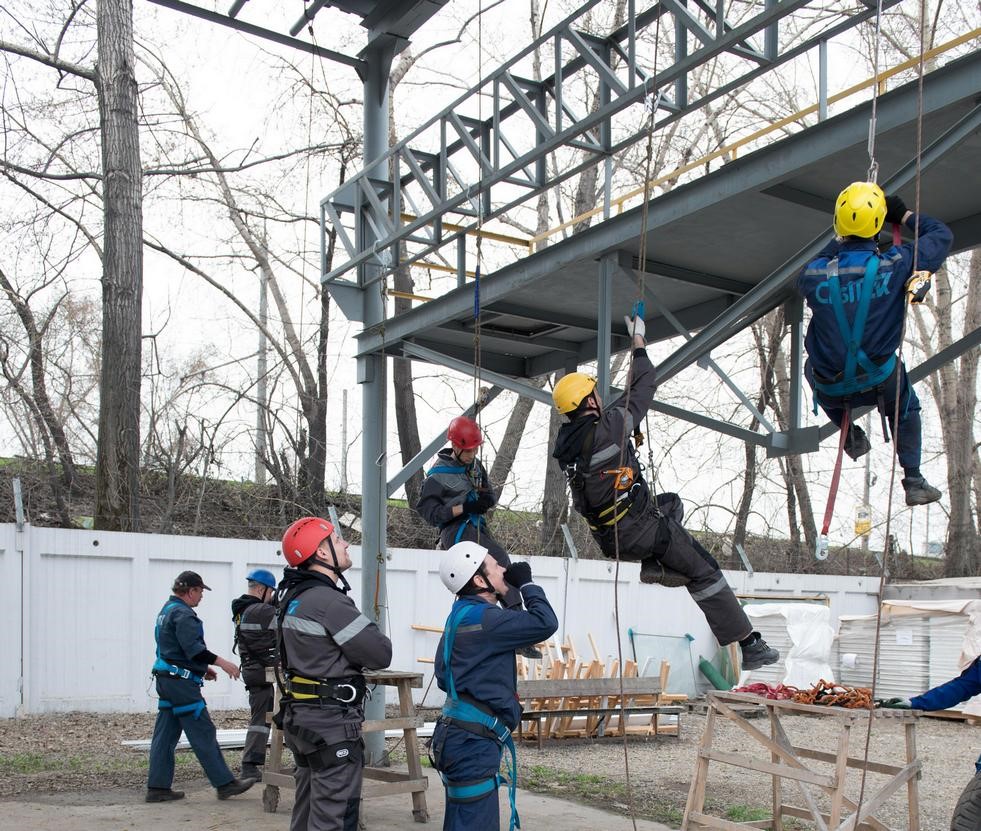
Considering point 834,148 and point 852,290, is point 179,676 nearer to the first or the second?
point 852,290

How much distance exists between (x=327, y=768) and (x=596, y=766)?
6.92 meters

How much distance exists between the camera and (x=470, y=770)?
5.93 metres

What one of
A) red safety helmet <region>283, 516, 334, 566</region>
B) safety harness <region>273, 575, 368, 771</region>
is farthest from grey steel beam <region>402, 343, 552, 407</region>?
safety harness <region>273, 575, 368, 771</region>

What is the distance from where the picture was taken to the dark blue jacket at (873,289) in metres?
5.71

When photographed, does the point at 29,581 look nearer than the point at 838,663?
Yes

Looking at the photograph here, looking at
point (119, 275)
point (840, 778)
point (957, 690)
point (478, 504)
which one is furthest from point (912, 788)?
point (119, 275)

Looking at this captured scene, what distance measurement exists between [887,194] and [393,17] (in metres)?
6.69

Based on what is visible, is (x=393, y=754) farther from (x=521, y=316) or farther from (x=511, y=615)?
(x=511, y=615)

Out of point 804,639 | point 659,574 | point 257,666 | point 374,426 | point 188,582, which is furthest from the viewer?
point 804,639

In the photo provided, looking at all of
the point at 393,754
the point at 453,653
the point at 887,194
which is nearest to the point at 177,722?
the point at 393,754

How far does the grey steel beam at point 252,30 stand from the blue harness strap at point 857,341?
708 centimetres

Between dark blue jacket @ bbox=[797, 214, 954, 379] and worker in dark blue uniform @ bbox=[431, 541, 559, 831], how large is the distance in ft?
7.29

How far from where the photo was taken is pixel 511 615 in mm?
5930

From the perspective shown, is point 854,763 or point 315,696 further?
point 854,763
